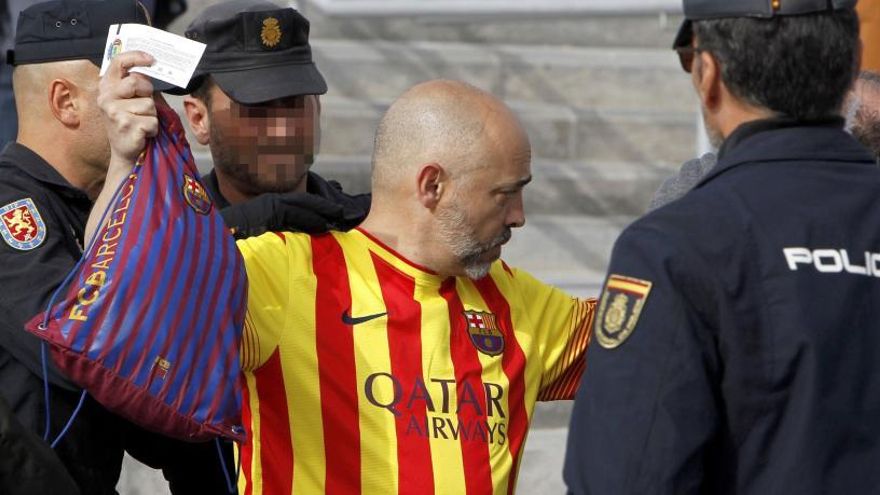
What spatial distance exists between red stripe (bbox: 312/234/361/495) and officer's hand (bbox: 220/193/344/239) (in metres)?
0.15

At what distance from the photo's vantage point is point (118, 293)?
7.28ft

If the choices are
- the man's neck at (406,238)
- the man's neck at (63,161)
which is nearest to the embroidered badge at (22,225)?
the man's neck at (63,161)

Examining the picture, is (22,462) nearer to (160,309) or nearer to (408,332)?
(160,309)

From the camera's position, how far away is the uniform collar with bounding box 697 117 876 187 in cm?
192

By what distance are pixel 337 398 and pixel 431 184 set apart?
1.51 feet

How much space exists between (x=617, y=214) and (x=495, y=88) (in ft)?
2.80

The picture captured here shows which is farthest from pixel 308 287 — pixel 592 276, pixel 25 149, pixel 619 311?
pixel 592 276

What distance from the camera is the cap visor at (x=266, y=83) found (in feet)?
10.3

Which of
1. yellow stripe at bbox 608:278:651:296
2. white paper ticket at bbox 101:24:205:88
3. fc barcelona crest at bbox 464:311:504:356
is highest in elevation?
Answer: white paper ticket at bbox 101:24:205:88

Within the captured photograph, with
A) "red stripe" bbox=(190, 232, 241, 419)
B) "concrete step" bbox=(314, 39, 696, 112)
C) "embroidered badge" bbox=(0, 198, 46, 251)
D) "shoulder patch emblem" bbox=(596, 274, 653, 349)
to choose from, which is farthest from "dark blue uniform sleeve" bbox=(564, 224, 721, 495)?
"concrete step" bbox=(314, 39, 696, 112)

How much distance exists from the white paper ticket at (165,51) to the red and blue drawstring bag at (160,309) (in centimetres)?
12

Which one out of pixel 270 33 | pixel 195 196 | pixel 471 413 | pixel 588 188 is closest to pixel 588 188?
pixel 588 188

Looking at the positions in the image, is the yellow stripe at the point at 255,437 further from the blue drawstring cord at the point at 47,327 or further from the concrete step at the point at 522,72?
the concrete step at the point at 522,72

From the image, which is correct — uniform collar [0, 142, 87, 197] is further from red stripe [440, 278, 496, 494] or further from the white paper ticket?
red stripe [440, 278, 496, 494]
